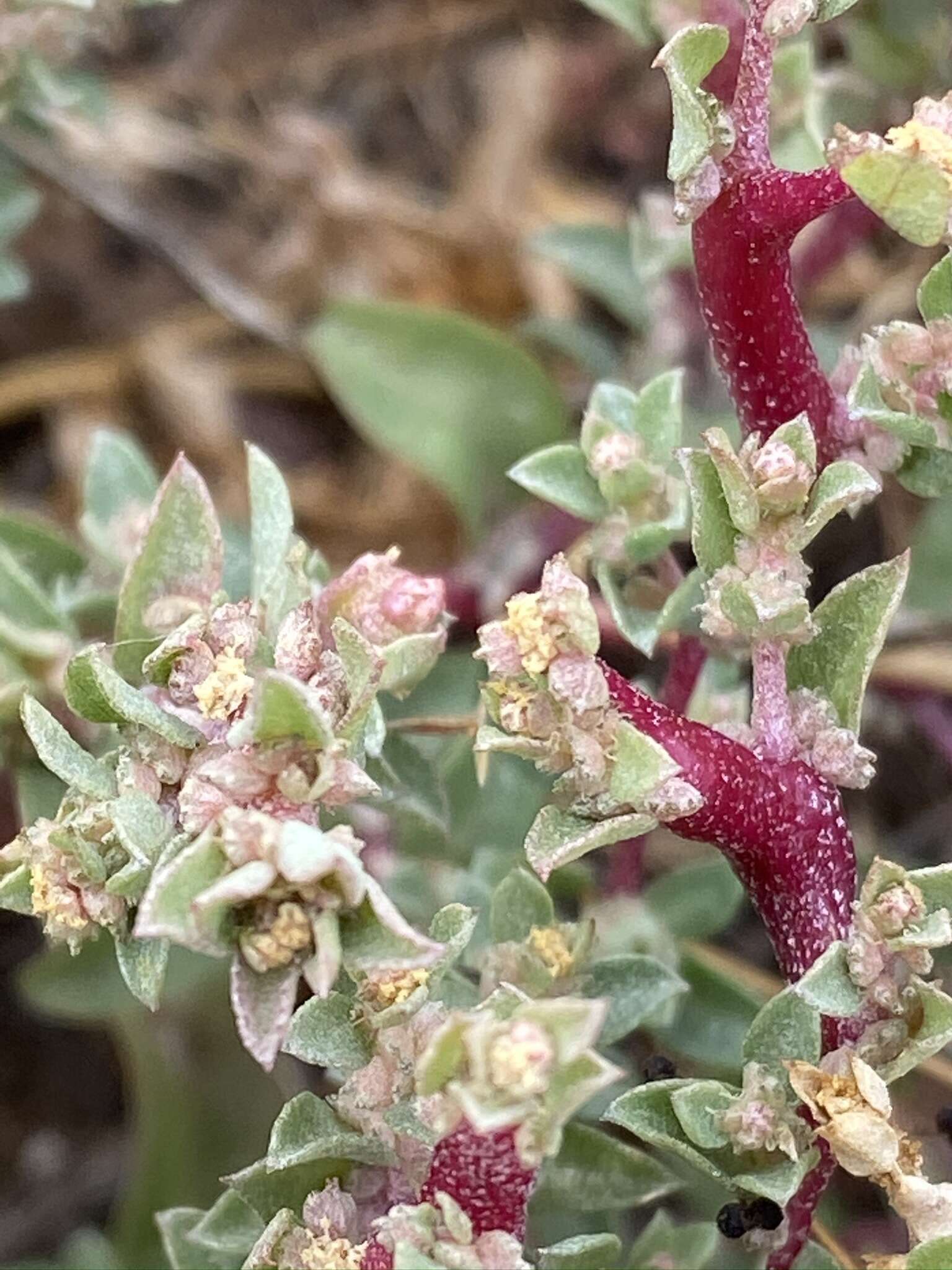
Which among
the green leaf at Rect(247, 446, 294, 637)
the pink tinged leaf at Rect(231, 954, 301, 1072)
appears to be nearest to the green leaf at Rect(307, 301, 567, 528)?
the green leaf at Rect(247, 446, 294, 637)

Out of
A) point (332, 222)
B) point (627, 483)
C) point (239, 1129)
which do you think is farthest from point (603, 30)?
point (239, 1129)

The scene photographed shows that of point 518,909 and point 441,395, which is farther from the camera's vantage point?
point 441,395

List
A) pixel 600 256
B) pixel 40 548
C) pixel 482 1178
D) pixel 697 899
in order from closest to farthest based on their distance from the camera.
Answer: pixel 482 1178 → pixel 697 899 → pixel 40 548 → pixel 600 256

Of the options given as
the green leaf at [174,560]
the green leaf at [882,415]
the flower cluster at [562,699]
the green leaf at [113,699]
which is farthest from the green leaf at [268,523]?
the green leaf at [882,415]

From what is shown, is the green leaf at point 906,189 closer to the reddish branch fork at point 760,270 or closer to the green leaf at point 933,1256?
the reddish branch fork at point 760,270

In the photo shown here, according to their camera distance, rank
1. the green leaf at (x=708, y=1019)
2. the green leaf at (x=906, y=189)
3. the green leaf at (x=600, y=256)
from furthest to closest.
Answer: the green leaf at (x=600, y=256), the green leaf at (x=708, y=1019), the green leaf at (x=906, y=189)

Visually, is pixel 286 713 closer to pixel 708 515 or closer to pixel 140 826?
pixel 140 826

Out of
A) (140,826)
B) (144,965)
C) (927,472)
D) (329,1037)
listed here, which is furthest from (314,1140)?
(927,472)
